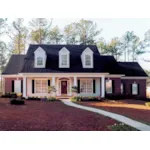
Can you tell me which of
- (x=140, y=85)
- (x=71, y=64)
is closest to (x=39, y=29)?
(x=71, y=64)

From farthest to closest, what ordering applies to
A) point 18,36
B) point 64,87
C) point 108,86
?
point 18,36 < point 108,86 < point 64,87

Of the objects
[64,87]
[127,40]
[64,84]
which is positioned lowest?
[64,87]

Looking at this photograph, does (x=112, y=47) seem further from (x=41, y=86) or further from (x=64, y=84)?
(x=41, y=86)

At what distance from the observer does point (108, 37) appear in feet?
67.0

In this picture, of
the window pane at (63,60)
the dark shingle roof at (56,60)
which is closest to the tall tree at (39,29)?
the dark shingle roof at (56,60)

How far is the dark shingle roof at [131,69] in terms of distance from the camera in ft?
68.9

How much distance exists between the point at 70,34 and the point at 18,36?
14.4ft

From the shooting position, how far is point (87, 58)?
18.7 meters

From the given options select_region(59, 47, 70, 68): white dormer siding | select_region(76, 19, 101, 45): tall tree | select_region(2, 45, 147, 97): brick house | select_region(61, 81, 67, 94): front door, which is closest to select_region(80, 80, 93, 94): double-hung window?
select_region(2, 45, 147, 97): brick house

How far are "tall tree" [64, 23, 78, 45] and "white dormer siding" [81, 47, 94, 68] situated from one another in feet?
8.68

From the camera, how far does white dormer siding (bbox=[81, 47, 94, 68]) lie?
1860cm

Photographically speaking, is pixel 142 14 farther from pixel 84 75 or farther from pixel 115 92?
pixel 115 92

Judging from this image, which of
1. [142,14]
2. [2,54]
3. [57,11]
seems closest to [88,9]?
[57,11]

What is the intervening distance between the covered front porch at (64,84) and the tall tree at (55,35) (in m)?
4.73
